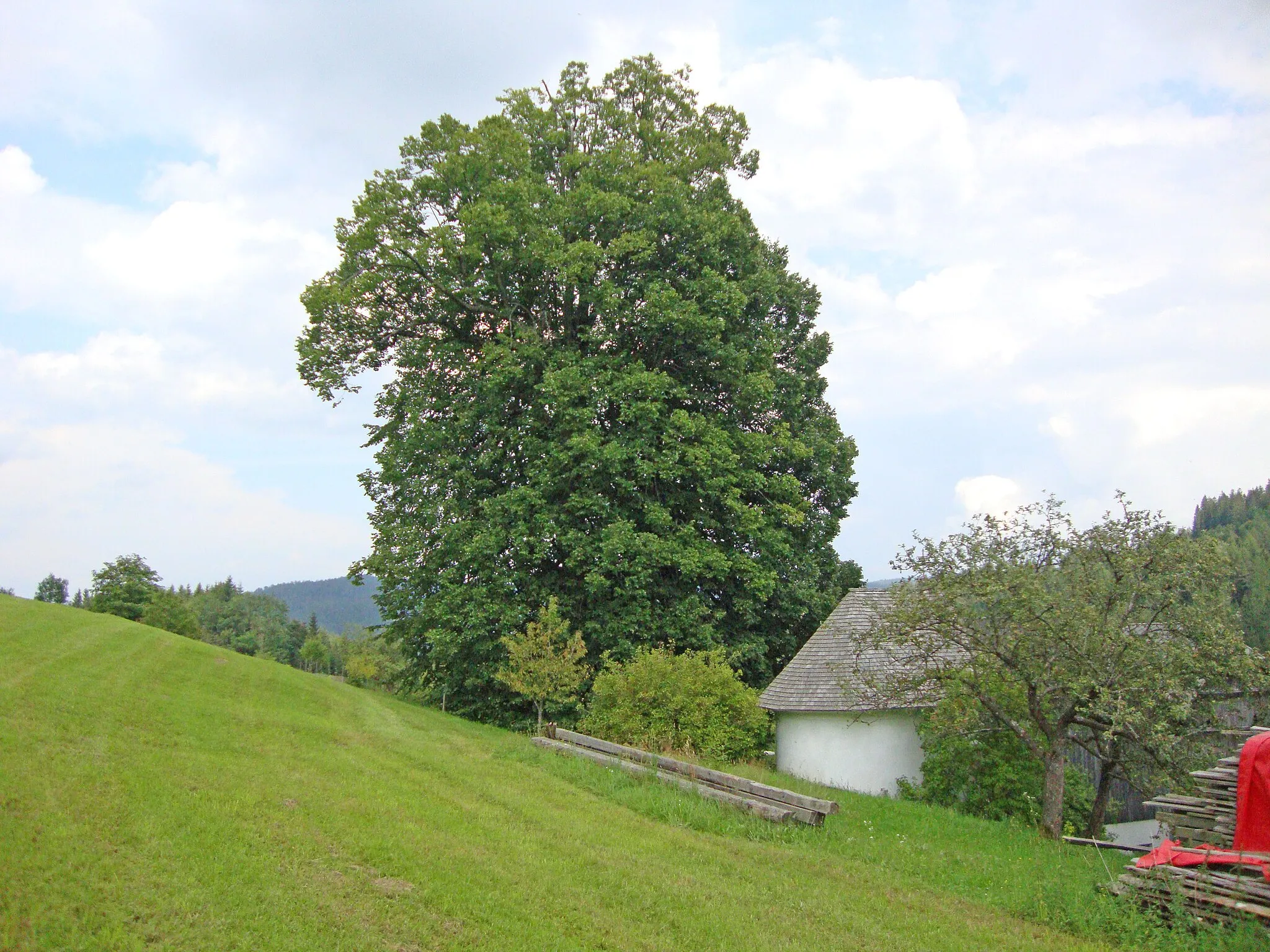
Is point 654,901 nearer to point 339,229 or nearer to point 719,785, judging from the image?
point 719,785

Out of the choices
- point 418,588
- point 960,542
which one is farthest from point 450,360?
point 960,542

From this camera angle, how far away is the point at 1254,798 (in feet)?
32.0

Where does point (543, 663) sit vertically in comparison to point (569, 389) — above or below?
below

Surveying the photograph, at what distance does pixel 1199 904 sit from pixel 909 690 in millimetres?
8060

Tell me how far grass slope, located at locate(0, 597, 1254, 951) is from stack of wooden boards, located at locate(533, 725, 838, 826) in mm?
312

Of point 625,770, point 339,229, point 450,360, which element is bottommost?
point 625,770

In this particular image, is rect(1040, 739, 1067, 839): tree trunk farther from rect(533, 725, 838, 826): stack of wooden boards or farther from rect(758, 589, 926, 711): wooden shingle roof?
rect(758, 589, 926, 711): wooden shingle roof

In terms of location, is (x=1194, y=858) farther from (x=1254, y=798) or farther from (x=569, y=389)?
(x=569, y=389)

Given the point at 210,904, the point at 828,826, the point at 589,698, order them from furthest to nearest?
the point at 589,698, the point at 828,826, the point at 210,904

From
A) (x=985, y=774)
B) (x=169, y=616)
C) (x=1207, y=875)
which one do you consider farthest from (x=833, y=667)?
(x=169, y=616)

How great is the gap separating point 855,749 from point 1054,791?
22.1 feet

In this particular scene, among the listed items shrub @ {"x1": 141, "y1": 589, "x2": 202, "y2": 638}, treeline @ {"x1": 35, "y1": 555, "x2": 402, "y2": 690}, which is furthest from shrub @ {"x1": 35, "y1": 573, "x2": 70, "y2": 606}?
shrub @ {"x1": 141, "y1": 589, "x2": 202, "y2": 638}

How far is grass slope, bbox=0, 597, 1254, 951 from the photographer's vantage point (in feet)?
23.3

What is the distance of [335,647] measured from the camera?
326ft
